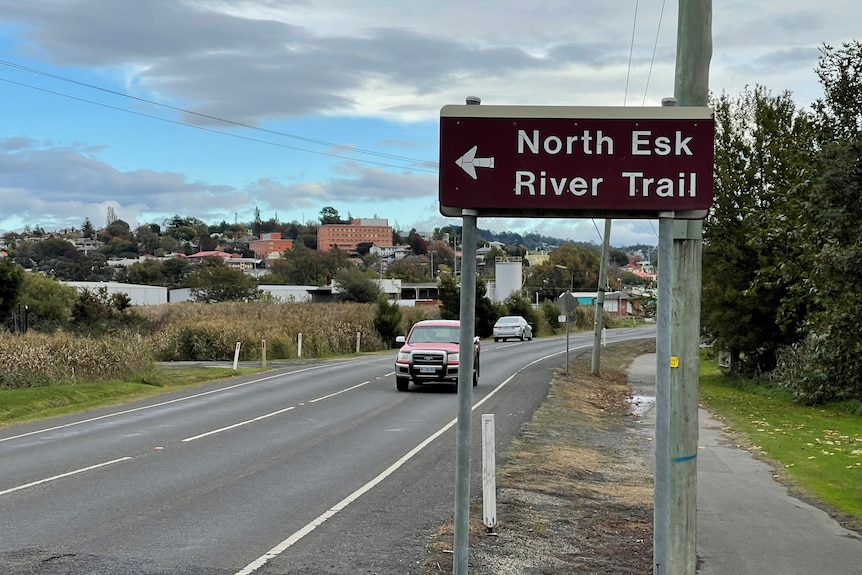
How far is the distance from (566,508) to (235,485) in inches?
159

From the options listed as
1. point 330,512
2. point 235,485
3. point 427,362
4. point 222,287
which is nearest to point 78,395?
point 427,362

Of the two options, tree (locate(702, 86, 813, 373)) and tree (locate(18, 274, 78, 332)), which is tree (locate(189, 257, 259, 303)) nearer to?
tree (locate(18, 274, 78, 332))

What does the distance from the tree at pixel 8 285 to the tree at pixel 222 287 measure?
42.7 metres

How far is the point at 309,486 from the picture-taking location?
1175 cm

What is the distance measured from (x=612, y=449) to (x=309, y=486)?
6712 mm

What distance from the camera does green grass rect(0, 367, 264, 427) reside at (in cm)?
2083

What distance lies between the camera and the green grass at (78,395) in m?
20.8

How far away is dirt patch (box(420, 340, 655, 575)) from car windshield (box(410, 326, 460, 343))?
20.8ft

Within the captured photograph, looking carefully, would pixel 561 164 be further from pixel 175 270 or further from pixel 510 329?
pixel 175 270

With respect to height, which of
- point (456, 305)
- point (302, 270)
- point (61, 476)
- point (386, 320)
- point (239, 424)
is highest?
point (302, 270)

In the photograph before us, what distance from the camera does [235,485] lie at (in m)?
11.7

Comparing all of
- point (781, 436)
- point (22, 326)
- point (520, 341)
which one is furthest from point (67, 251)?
point (781, 436)

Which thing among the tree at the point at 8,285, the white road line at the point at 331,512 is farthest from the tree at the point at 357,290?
the white road line at the point at 331,512

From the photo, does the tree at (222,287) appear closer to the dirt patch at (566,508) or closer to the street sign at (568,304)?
the street sign at (568,304)
